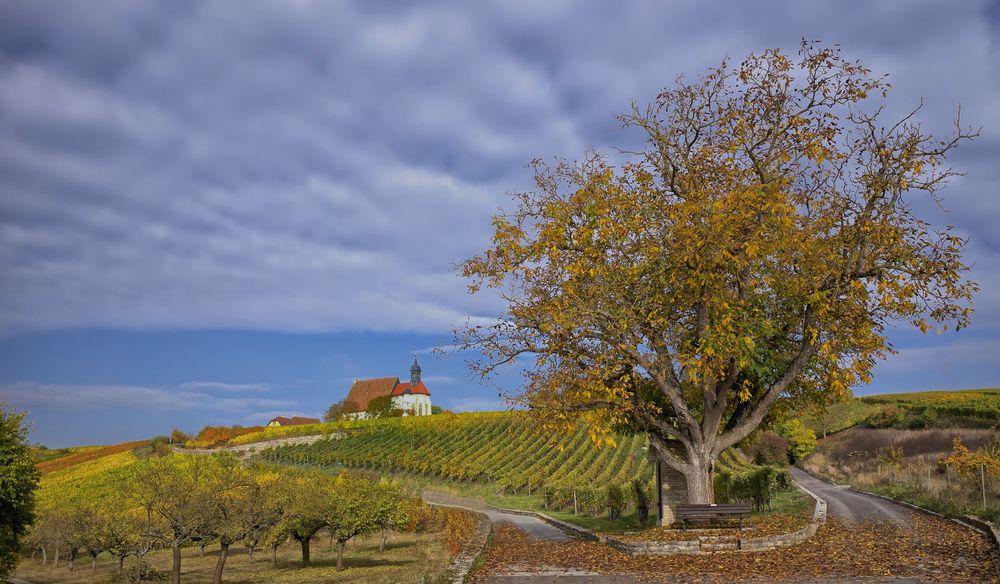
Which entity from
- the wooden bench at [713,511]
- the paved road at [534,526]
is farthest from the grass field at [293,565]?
the wooden bench at [713,511]

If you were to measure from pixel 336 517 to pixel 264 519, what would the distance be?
397 cm

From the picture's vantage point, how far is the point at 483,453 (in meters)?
63.8

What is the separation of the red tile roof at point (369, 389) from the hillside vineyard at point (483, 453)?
4333 centimetres

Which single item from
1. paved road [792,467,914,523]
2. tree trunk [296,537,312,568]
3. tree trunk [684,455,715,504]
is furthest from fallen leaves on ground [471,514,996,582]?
tree trunk [296,537,312,568]

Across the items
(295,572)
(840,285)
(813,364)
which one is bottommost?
(295,572)

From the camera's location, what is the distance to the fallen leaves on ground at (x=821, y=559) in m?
13.0

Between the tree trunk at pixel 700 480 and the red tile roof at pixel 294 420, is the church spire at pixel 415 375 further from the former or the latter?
the tree trunk at pixel 700 480

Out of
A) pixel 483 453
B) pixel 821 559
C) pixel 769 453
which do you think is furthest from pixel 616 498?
pixel 483 453

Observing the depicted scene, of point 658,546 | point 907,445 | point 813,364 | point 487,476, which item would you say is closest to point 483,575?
point 658,546

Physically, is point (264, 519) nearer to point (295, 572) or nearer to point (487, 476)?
point (295, 572)

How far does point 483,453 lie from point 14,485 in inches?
1721

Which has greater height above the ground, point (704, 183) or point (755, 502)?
point (704, 183)

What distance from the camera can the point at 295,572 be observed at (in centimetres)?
2794

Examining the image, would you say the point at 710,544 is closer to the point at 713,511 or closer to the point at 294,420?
the point at 713,511
